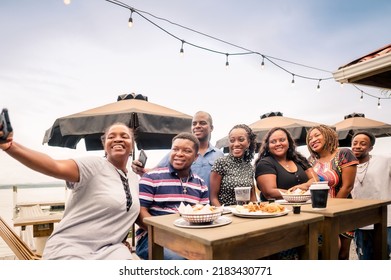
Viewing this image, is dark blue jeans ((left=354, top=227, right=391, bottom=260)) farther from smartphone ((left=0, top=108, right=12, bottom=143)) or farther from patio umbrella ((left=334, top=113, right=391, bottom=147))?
smartphone ((left=0, top=108, right=12, bottom=143))

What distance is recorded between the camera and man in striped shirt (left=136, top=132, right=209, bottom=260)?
1.52 meters

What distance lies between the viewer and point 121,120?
283 centimetres

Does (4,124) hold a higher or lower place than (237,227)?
higher

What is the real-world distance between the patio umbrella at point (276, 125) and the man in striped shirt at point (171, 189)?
79.8 inches

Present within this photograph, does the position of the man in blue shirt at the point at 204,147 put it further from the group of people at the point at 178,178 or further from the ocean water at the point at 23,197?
the ocean water at the point at 23,197

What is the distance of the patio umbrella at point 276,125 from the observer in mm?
3844

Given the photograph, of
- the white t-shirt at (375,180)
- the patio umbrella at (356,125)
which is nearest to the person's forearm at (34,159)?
the white t-shirt at (375,180)

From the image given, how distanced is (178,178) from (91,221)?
53 cm

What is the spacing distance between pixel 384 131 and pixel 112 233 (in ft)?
9.67

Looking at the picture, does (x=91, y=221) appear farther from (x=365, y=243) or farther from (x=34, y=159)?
(x=365, y=243)

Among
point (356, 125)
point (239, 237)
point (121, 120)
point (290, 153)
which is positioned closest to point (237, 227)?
point (239, 237)

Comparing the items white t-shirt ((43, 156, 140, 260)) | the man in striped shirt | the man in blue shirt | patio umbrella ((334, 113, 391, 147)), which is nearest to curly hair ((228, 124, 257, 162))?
the man in blue shirt

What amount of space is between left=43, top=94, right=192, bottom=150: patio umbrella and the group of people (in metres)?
0.70
